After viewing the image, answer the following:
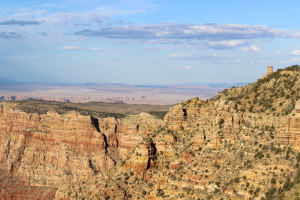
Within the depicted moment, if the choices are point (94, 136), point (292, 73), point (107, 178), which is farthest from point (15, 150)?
point (292, 73)

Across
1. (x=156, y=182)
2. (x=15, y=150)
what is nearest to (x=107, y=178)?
(x=156, y=182)

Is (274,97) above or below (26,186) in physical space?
above

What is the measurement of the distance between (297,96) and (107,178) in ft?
73.3

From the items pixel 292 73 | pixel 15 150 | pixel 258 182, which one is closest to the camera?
pixel 258 182

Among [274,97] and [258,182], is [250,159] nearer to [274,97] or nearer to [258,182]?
[258,182]

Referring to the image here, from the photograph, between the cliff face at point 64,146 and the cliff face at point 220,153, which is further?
the cliff face at point 64,146

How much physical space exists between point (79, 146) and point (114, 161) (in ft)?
26.2

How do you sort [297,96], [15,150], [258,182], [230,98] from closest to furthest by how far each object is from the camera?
[258,182]
[297,96]
[230,98]
[15,150]

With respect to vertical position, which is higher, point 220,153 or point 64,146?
point 220,153

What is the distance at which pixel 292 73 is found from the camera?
56625 mm

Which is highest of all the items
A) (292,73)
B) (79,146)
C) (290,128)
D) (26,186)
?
(292,73)

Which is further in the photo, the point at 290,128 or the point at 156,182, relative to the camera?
the point at 156,182

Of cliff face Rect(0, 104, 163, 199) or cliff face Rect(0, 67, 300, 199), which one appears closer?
cliff face Rect(0, 67, 300, 199)

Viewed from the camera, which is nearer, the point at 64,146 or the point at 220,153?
the point at 220,153
